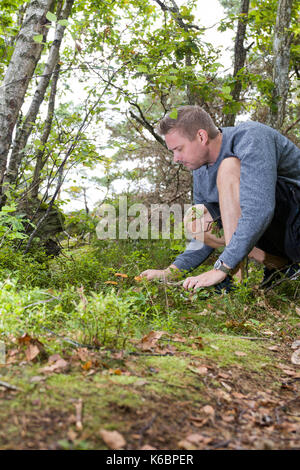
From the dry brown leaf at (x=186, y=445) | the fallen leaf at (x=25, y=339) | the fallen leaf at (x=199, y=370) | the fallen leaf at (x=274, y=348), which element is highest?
the fallen leaf at (x=25, y=339)

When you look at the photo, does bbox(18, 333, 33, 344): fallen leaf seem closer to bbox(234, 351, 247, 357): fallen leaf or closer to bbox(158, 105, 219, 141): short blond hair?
bbox(234, 351, 247, 357): fallen leaf

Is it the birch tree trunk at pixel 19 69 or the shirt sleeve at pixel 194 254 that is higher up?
the birch tree trunk at pixel 19 69

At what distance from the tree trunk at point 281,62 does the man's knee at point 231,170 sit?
2826 millimetres

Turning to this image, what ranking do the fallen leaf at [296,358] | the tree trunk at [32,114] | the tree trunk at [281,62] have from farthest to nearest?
the tree trunk at [281,62] → the tree trunk at [32,114] → the fallen leaf at [296,358]

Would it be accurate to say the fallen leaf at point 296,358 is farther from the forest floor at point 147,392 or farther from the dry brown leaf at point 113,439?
the dry brown leaf at point 113,439

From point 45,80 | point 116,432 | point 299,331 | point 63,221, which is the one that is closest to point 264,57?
point 45,80

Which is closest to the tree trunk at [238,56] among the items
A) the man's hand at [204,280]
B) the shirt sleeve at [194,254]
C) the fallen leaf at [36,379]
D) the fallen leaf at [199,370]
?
the shirt sleeve at [194,254]

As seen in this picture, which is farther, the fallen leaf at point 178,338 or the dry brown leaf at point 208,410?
the fallen leaf at point 178,338

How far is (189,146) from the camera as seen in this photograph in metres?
3.08

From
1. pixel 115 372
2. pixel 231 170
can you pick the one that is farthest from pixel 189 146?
pixel 115 372

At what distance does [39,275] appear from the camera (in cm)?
344

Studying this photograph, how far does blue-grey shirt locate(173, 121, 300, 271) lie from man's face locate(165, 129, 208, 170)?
16 cm

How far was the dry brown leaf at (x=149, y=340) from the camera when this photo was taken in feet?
6.42
